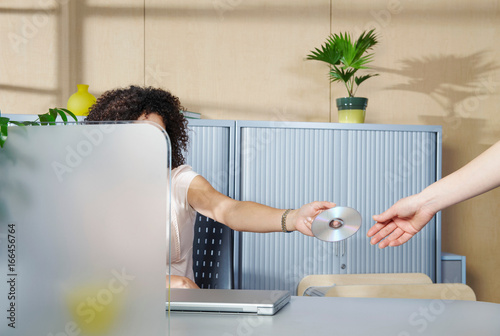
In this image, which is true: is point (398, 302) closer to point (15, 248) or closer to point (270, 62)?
point (15, 248)

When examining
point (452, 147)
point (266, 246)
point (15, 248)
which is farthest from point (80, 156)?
point (452, 147)

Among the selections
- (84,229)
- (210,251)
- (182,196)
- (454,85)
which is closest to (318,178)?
(210,251)

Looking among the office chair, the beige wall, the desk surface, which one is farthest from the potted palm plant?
the desk surface

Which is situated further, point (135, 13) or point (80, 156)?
point (135, 13)

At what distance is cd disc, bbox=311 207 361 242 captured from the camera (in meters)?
1.00

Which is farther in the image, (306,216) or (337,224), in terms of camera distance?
(306,216)

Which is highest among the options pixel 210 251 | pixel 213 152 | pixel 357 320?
pixel 213 152

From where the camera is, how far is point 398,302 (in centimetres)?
114

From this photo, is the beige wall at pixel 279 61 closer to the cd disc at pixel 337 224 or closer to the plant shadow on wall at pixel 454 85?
the plant shadow on wall at pixel 454 85

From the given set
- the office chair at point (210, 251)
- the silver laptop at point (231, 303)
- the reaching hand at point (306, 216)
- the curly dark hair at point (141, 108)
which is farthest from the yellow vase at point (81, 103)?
the silver laptop at point (231, 303)

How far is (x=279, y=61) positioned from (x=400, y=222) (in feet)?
7.26

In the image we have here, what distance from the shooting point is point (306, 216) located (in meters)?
1.34

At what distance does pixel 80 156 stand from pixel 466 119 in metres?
3.26

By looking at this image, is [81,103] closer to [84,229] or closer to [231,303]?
[231,303]
